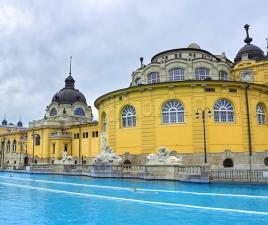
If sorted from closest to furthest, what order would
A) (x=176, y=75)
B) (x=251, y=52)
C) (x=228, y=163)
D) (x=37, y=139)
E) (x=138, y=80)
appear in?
1. (x=228, y=163)
2. (x=176, y=75)
3. (x=138, y=80)
4. (x=251, y=52)
5. (x=37, y=139)

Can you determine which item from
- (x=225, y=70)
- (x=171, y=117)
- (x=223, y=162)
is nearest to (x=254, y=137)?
(x=223, y=162)

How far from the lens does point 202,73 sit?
34.3m

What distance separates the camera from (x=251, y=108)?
29.9 m

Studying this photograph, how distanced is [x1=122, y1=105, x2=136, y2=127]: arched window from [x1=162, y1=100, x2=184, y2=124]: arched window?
3.53 m

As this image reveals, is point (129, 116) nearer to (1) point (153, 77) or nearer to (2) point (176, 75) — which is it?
(1) point (153, 77)

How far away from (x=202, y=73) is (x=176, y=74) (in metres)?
3.13

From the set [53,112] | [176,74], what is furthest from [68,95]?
[176,74]

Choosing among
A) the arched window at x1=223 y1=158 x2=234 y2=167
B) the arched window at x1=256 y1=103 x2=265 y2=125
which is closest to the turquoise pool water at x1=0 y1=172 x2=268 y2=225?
the arched window at x1=223 y1=158 x2=234 y2=167

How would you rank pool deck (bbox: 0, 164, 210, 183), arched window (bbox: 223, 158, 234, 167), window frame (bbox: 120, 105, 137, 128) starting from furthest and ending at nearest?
window frame (bbox: 120, 105, 137, 128) < arched window (bbox: 223, 158, 234, 167) < pool deck (bbox: 0, 164, 210, 183)

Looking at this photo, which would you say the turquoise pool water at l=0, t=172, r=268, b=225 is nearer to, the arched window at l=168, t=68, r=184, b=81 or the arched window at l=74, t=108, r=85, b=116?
the arched window at l=168, t=68, r=184, b=81

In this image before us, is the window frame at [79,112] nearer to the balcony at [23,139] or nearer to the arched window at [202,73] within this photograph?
the balcony at [23,139]

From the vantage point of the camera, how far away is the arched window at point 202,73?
34.0 m

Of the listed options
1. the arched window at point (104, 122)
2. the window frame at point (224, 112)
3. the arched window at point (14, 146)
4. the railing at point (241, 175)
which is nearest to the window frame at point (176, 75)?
the window frame at point (224, 112)

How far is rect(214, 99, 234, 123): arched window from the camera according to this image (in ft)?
94.3
